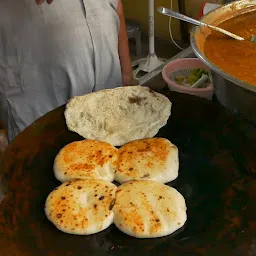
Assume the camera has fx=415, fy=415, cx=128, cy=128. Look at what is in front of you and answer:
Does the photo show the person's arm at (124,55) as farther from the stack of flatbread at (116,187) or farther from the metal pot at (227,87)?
the stack of flatbread at (116,187)

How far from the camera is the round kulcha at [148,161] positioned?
3.35ft

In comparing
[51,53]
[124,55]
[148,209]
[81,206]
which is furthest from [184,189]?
[124,55]

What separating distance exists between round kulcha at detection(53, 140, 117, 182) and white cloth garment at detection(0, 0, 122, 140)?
15.4 inches

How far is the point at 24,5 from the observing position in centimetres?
131

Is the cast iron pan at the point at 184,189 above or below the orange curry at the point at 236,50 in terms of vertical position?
below

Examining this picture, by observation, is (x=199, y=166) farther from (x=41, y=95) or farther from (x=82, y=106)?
(x=41, y=95)

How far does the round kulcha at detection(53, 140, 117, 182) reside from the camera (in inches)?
40.6

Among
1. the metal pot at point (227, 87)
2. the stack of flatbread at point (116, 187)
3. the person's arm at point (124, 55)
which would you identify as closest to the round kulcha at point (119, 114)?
the stack of flatbread at point (116, 187)

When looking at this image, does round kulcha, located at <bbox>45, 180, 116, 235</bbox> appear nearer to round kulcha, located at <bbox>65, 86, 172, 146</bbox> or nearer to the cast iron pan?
the cast iron pan

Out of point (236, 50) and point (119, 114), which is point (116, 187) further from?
point (236, 50)

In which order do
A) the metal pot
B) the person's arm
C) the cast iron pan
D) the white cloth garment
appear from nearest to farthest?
the cast iron pan
the metal pot
the white cloth garment
the person's arm

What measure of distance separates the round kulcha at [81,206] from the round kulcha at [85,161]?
0.02 metres

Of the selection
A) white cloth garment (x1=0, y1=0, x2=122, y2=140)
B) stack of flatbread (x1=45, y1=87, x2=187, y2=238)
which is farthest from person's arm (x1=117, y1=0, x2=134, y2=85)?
stack of flatbread (x1=45, y1=87, x2=187, y2=238)

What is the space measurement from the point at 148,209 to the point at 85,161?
222 millimetres
